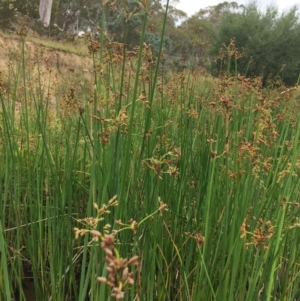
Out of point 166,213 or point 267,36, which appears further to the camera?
point 267,36

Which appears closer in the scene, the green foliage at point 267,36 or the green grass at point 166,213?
the green grass at point 166,213

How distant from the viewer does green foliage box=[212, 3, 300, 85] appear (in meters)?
12.1

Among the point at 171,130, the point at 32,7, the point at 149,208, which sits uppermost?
the point at 32,7

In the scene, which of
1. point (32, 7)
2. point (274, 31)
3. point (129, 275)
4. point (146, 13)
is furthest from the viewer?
point (32, 7)

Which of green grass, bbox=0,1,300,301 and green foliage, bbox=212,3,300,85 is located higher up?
green foliage, bbox=212,3,300,85

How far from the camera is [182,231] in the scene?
135 cm

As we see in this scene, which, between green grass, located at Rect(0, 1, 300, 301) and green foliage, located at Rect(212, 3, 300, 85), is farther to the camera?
green foliage, located at Rect(212, 3, 300, 85)

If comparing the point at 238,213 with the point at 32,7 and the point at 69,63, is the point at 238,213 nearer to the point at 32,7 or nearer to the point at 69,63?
the point at 69,63

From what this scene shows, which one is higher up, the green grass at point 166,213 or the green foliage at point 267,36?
the green foliage at point 267,36

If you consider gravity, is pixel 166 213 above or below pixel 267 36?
below

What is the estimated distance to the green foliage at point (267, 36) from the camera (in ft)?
39.7

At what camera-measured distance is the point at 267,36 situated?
13.0 metres

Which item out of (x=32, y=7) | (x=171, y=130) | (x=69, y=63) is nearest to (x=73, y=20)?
(x=32, y=7)

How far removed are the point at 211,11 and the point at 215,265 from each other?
26285 millimetres
